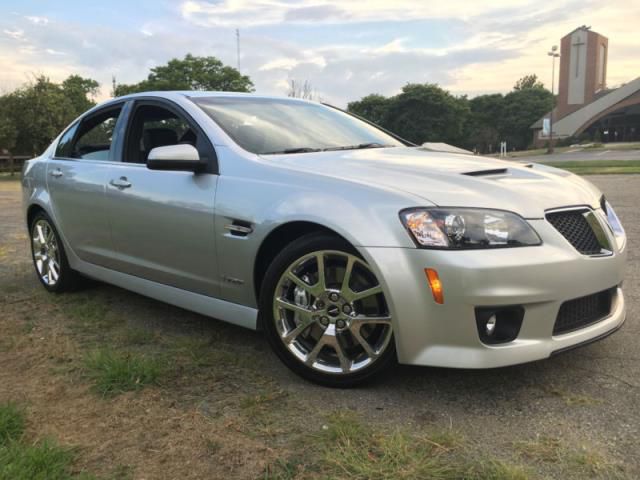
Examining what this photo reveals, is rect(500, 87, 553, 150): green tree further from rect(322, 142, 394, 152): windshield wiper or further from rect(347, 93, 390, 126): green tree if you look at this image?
rect(322, 142, 394, 152): windshield wiper

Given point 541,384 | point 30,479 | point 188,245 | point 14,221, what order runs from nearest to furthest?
point 30,479 → point 541,384 → point 188,245 → point 14,221

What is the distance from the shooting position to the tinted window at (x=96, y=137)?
4113 millimetres

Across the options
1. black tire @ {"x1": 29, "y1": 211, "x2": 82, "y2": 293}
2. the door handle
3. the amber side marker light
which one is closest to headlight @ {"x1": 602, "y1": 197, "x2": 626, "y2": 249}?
the amber side marker light

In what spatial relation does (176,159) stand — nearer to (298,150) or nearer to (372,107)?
(298,150)

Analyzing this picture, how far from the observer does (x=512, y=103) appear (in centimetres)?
8019

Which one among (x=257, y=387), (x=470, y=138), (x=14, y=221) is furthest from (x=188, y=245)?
(x=470, y=138)

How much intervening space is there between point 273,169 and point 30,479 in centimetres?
167

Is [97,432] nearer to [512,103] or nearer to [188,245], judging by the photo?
[188,245]

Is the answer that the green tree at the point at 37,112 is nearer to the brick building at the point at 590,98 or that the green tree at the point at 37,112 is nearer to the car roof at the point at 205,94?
the car roof at the point at 205,94

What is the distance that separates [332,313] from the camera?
2.66 meters

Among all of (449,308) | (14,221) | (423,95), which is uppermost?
(423,95)

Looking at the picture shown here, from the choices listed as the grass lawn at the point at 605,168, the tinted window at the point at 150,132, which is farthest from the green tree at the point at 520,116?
the tinted window at the point at 150,132

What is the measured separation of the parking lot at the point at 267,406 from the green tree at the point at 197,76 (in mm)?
44099

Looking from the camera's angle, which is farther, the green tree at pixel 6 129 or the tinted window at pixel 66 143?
the green tree at pixel 6 129
